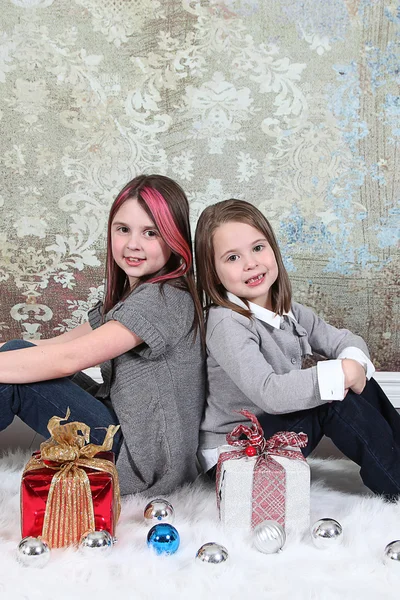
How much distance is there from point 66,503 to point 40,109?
55.9 inches

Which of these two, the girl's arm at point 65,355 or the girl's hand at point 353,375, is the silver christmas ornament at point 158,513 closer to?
the girl's arm at point 65,355

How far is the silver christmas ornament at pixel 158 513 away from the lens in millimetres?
1329

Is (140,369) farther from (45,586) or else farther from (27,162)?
(27,162)

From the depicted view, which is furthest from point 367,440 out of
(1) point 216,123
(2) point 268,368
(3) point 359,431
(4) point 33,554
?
(1) point 216,123

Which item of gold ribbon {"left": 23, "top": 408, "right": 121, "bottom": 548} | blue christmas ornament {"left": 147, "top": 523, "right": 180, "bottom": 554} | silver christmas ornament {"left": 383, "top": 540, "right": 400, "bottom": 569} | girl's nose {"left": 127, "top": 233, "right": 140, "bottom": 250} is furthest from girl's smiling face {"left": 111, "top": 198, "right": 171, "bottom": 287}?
silver christmas ornament {"left": 383, "top": 540, "right": 400, "bottom": 569}

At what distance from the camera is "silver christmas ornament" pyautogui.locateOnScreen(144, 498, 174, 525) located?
133 centimetres

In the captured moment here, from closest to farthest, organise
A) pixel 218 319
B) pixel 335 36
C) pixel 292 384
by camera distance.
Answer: pixel 292 384 < pixel 218 319 < pixel 335 36

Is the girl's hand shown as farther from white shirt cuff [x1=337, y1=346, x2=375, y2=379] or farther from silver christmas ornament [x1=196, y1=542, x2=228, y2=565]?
silver christmas ornament [x1=196, y1=542, x2=228, y2=565]

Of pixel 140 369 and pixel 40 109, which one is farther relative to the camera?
pixel 40 109

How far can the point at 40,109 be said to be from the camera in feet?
7.45

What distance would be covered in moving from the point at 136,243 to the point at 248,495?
0.55 m

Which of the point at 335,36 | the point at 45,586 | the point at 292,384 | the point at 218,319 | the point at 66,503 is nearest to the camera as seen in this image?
the point at 45,586

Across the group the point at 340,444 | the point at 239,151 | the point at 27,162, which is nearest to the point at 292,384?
the point at 340,444

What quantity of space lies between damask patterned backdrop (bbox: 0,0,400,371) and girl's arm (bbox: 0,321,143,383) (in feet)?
3.15
